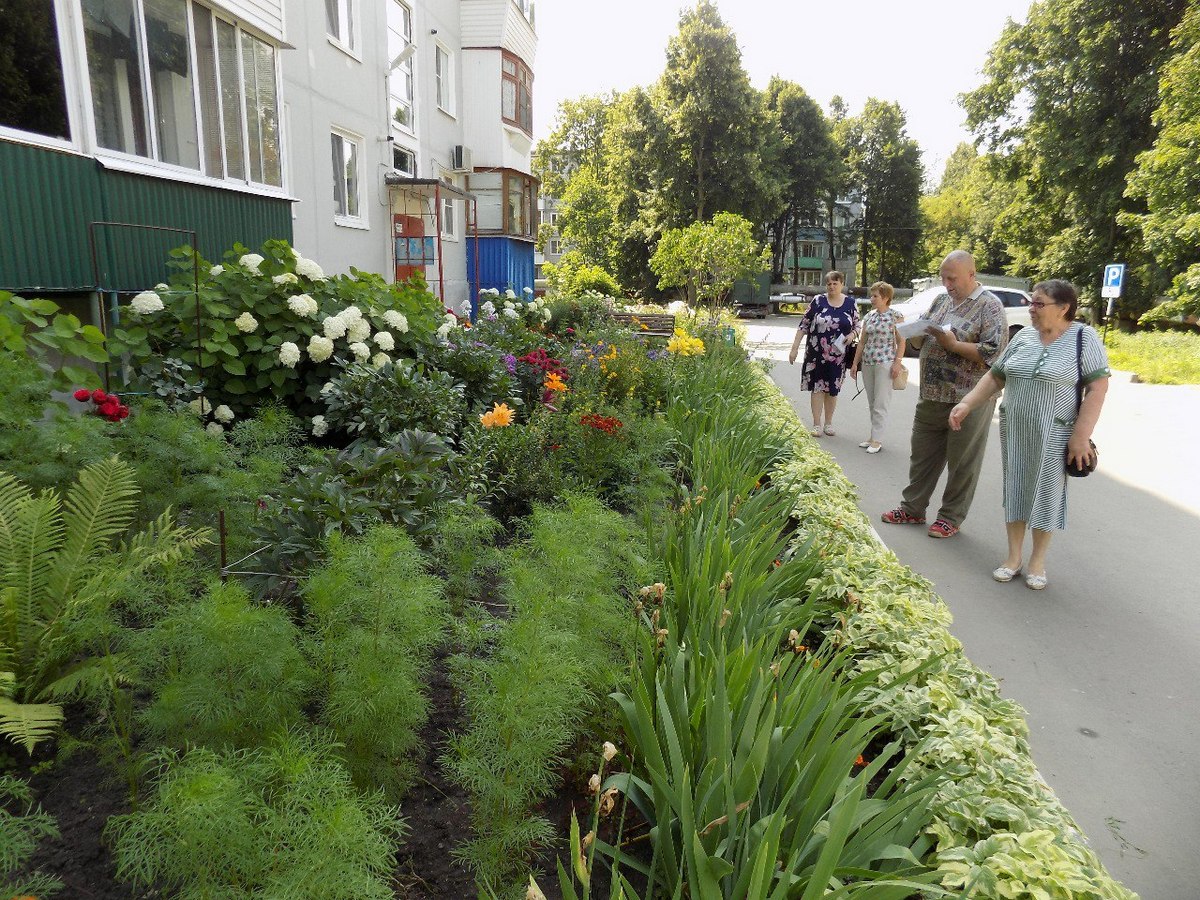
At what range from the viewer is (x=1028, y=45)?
26109 mm

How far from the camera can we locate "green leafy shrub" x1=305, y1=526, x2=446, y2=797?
5.79 feet

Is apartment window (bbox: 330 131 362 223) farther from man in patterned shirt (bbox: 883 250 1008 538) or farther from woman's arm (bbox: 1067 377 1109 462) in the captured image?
woman's arm (bbox: 1067 377 1109 462)

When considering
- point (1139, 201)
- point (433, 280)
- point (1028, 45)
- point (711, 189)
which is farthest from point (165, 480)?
point (711, 189)

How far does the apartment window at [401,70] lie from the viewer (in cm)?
1433

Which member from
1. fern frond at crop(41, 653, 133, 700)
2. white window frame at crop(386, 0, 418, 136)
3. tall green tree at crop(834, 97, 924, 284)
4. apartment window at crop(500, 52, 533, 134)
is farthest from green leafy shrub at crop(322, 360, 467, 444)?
tall green tree at crop(834, 97, 924, 284)

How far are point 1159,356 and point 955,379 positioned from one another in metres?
15.1

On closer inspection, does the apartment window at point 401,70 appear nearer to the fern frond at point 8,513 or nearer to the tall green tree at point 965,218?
the fern frond at point 8,513

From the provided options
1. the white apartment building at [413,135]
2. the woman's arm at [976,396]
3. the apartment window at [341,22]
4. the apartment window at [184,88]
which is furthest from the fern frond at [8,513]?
the apartment window at [341,22]

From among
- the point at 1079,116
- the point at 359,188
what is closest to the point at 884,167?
the point at 1079,116

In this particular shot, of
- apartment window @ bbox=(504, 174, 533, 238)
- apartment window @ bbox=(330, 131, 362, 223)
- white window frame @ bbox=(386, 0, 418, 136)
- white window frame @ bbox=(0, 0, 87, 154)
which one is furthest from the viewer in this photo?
apartment window @ bbox=(504, 174, 533, 238)

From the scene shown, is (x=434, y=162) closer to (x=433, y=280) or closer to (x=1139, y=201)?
(x=433, y=280)

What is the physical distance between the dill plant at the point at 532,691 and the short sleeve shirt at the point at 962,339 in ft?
13.4

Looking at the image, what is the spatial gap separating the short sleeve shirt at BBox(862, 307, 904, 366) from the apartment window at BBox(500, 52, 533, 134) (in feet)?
44.9

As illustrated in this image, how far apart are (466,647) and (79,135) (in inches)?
226
